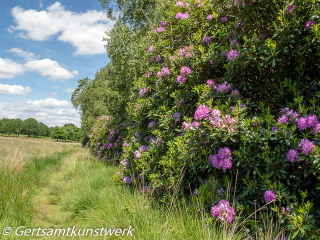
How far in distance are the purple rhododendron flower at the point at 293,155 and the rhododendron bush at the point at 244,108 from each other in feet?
0.05

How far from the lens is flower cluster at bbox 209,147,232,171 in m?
2.60

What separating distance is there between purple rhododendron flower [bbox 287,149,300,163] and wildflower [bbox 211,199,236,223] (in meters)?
0.91

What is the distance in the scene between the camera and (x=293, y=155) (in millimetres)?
2254

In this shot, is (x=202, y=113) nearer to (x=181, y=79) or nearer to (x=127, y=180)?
(x=181, y=79)

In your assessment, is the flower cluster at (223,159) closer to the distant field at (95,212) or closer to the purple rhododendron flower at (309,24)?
the distant field at (95,212)

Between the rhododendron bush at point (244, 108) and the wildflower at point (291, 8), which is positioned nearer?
the rhododendron bush at point (244, 108)

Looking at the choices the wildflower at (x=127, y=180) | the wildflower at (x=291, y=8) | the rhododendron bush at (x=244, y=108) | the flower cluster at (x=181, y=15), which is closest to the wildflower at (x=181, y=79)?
the rhododendron bush at (x=244, y=108)

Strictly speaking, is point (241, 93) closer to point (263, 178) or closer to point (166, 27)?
point (263, 178)

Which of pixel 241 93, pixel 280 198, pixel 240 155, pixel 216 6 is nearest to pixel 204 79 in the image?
pixel 241 93

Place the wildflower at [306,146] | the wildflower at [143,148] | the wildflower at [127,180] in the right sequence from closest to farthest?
the wildflower at [306,146] < the wildflower at [143,148] < the wildflower at [127,180]

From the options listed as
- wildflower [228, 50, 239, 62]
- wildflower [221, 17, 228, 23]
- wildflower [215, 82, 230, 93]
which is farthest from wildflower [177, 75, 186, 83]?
wildflower [221, 17, 228, 23]

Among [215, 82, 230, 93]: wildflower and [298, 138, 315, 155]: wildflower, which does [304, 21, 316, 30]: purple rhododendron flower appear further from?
[298, 138, 315, 155]: wildflower

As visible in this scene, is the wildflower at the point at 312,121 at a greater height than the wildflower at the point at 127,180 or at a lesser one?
greater

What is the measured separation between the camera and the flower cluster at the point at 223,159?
2.60 metres
